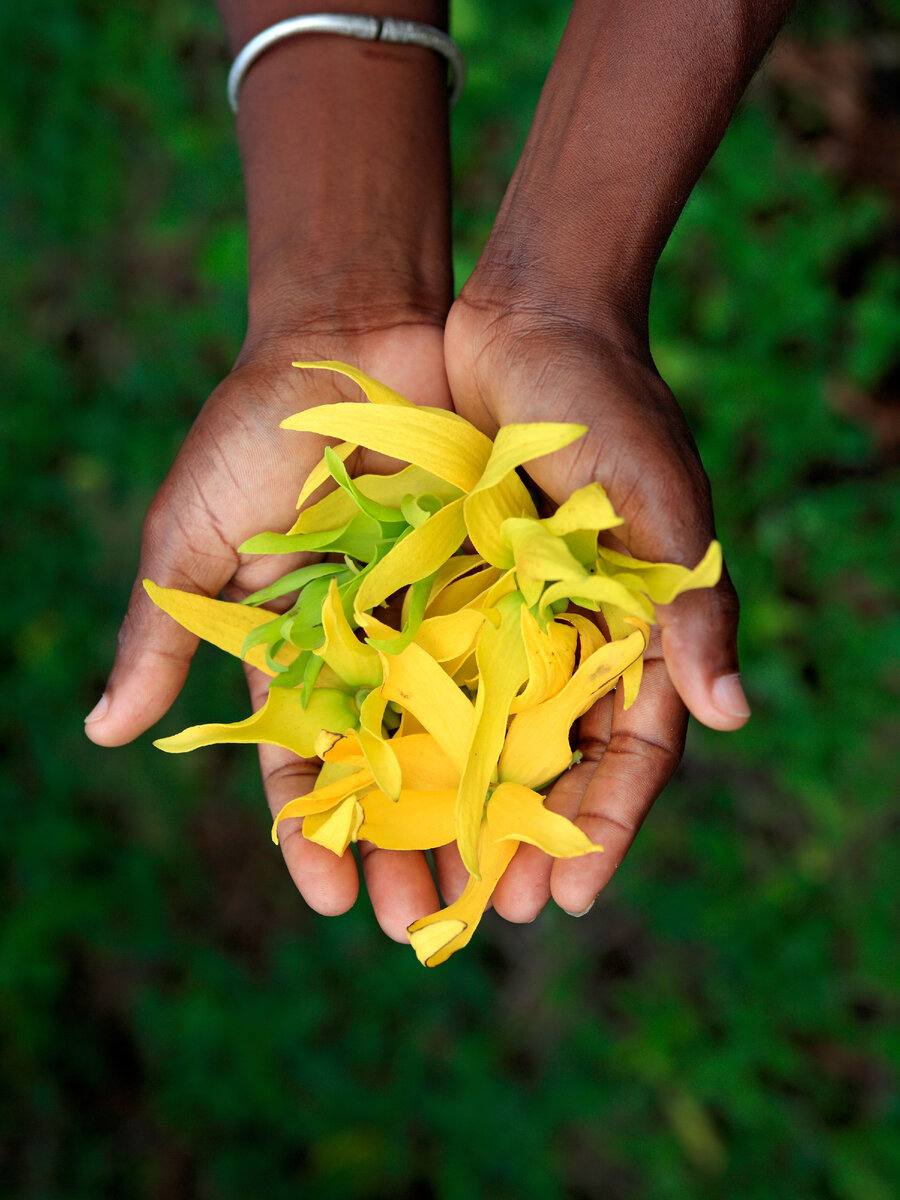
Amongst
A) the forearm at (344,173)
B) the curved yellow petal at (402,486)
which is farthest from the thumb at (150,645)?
the forearm at (344,173)

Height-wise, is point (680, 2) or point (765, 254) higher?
point (680, 2)

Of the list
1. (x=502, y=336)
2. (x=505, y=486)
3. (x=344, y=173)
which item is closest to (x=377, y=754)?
(x=505, y=486)

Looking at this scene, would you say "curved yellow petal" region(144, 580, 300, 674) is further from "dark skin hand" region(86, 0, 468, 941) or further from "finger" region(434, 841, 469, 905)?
"finger" region(434, 841, 469, 905)

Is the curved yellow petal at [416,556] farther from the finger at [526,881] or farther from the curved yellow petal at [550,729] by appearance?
the finger at [526,881]

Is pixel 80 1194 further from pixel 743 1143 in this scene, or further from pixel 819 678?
pixel 819 678

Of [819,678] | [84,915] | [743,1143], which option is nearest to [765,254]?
[819,678]
